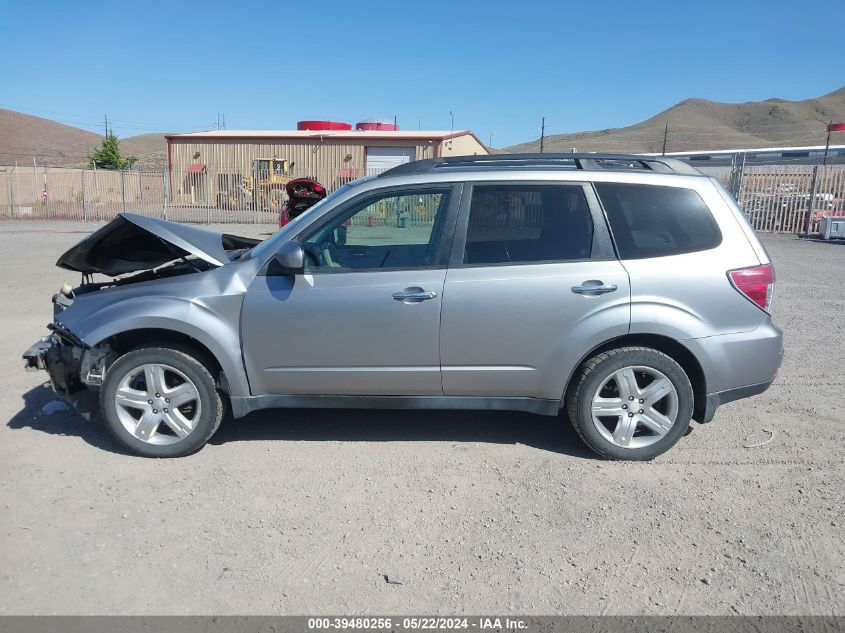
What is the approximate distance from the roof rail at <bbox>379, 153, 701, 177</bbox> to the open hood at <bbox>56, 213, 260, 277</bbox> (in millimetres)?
1357

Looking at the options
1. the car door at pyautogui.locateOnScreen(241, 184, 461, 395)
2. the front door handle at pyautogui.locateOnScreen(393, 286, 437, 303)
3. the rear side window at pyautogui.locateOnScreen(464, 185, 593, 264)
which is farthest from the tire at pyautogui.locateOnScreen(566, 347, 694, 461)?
the front door handle at pyautogui.locateOnScreen(393, 286, 437, 303)

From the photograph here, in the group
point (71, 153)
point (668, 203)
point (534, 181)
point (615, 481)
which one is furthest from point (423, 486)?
point (71, 153)

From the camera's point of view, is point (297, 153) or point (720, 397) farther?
point (297, 153)

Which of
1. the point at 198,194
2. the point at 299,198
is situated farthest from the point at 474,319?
the point at 198,194

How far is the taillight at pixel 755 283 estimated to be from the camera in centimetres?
446

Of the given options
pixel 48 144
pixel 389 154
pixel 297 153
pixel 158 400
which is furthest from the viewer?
pixel 48 144

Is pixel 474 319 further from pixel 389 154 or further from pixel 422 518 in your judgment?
pixel 389 154

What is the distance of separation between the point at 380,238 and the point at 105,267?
207cm

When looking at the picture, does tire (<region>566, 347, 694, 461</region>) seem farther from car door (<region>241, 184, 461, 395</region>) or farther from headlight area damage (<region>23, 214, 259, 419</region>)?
headlight area damage (<region>23, 214, 259, 419</region>)

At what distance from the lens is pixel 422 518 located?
3.84 m

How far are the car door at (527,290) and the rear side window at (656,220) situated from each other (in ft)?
0.37

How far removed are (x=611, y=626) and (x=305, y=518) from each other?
5.60ft

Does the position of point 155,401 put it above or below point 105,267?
below

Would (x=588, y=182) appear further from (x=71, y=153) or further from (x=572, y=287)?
(x=71, y=153)
